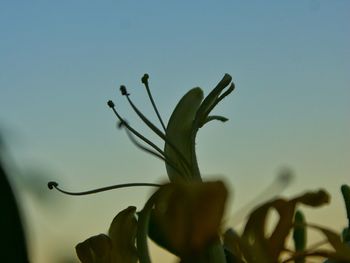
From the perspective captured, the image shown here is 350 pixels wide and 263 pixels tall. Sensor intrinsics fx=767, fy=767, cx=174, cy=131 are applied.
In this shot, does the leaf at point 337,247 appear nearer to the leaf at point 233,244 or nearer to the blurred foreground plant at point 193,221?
the blurred foreground plant at point 193,221

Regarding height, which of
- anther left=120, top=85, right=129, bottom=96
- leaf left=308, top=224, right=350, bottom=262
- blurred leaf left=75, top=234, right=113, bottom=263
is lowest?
leaf left=308, top=224, right=350, bottom=262

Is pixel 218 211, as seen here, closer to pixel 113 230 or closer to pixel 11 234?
pixel 11 234

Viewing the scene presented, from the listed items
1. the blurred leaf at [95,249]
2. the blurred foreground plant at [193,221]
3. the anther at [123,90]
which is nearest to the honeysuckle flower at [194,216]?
the blurred foreground plant at [193,221]

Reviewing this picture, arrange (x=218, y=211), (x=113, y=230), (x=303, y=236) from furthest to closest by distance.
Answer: (x=303, y=236)
(x=113, y=230)
(x=218, y=211)

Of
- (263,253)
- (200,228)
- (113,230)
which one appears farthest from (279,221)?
(113,230)

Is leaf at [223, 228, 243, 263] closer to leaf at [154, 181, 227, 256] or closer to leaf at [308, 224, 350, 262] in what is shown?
leaf at [308, 224, 350, 262]

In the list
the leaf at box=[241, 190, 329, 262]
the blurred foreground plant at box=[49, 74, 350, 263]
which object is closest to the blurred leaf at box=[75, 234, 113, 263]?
the blurred foreground plant at box=[49, 74, 350, 263]

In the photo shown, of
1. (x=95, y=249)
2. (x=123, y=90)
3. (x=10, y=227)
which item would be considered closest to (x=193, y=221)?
(x=10, y=227)

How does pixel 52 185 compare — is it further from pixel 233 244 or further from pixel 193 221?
pixel 193 221
